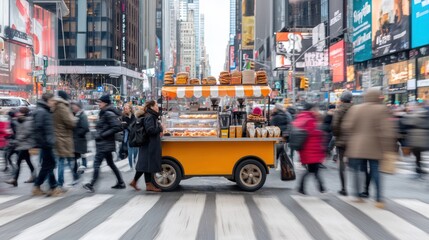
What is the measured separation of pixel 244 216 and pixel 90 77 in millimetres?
98639

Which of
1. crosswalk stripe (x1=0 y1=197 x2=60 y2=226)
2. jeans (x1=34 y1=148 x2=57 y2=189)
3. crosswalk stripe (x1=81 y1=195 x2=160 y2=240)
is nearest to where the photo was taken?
crosswalk stripe (x1=81 y1=195 x2=160 y2=240)

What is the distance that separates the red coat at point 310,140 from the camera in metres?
9.37

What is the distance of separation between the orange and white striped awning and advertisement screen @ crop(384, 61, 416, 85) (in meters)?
50.1

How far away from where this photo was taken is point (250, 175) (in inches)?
412

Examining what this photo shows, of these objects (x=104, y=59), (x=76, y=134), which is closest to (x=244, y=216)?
(x=76, y=134)

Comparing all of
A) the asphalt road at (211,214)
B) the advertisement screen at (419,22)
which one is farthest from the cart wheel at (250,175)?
the advertisement screen at (419,22)

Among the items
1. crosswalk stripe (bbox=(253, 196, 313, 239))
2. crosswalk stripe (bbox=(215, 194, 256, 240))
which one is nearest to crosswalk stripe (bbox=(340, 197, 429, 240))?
crosswalk stripe (bbox=(253, 196, 313, 239))

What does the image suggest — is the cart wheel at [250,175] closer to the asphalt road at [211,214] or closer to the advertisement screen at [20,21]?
the asphalt road at [211,214]

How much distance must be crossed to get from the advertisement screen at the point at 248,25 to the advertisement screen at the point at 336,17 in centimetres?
9384

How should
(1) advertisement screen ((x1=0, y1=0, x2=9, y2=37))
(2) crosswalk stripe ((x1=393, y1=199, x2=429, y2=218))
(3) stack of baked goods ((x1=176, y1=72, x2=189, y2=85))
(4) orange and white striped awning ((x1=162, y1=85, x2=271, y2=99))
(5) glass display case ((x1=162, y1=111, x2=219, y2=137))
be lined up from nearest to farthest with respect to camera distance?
(2) crosswalk stripe ((x1=393, y1=199, x2=429, y2=218)), (5) glass display case ((x1=162, y1=111, x2=219, y2=137)), (4) orange and white striped awning ((x1=162, y1=85, x2=271, y2=99)), (3) stack of baked goods ((x1=176, y1=72, x2=189, y2=85)), (1) advertisement screen ((x1=0, y1=0, x2=9, y2=37))

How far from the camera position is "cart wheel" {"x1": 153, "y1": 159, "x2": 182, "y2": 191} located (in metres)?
10.4


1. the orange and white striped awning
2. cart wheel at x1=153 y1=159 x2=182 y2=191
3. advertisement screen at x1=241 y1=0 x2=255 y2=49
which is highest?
advertisement screen at x1=241 y1=0 x2=255 y2=49

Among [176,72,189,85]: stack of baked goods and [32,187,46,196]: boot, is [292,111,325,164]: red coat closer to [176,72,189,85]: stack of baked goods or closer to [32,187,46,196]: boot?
[176,72,189,85]: stack of baked goods

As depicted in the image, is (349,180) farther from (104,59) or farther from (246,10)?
(246,10)
